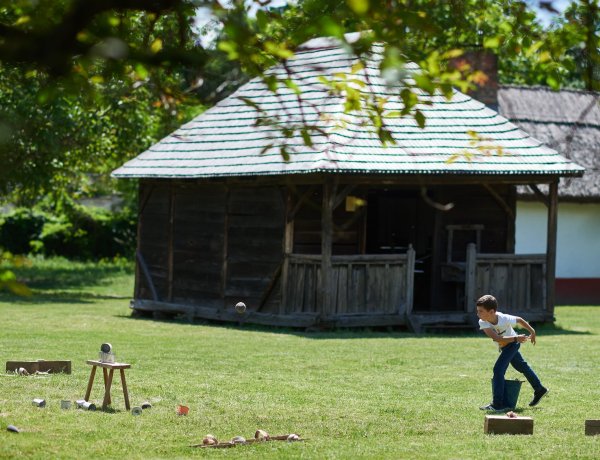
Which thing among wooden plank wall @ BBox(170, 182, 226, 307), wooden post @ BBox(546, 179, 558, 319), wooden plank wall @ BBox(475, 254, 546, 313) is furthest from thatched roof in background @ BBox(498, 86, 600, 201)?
wooden plank wall @ BBox(170, 182, 226, 307)

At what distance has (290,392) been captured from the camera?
13.7 metres

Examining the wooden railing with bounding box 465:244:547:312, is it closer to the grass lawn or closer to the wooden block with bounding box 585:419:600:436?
the grass lawn

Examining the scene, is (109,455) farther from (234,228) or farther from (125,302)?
A: (125,302)

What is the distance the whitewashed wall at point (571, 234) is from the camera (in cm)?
3097

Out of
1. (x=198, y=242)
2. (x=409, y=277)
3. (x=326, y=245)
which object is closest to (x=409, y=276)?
(x=409, y=277)

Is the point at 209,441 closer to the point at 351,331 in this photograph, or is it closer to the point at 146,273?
the point at 351,331

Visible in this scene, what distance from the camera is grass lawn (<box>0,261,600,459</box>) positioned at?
10.4 meters

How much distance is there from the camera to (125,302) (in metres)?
30.4

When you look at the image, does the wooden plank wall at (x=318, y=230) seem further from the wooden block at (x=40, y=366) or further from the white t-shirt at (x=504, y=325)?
the white t-shirt at (x=504, y=325)

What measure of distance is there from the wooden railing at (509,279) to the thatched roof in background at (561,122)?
789cm

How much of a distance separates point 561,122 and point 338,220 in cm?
1256

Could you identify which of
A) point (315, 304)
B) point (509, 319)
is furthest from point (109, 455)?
point (315, 304)

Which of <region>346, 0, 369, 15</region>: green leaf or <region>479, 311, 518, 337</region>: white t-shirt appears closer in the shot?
<region>346, 0, 369, 15</region>: green leaf

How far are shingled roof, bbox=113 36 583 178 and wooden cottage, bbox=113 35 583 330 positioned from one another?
4 cm
